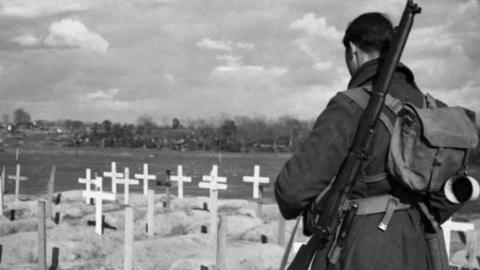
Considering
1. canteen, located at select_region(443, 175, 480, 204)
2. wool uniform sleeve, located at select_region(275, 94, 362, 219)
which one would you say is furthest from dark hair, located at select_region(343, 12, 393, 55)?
canteen, located at select_region(443, 175, 480, 204)

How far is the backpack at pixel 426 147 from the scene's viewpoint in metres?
2.92

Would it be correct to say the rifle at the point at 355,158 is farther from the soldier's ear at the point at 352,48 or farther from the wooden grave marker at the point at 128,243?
the wooden grave marker at the point at 128,243

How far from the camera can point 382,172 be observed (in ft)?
9.99

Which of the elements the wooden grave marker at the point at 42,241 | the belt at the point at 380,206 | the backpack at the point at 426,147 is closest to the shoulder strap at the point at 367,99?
the backpack at the point at 426,147

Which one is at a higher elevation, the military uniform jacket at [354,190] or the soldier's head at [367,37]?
the soldier's head at [367,37]

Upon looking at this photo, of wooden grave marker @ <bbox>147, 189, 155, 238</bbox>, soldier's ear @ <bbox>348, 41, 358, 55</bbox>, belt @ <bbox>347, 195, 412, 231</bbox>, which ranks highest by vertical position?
soldier's ear @ <bbox>348, 41, 358, 55</bbox>

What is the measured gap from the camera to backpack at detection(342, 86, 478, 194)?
2918mm

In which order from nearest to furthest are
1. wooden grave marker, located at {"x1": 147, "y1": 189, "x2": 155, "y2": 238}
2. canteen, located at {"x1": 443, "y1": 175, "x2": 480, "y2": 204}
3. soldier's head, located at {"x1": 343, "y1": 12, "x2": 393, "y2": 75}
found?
1. canteen, located at {"x1": 443, "y1": 175, "x2": 480, "y2": 204}
2. soldier's head, located at {"x1": 343, "y1": 12, "x2": 393, "y2": 75}
3. wooden grave marker, located at {"x1": 147, "y1": 189, "x2": 155, "y2": 238}

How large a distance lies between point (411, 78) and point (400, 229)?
68 centimetres

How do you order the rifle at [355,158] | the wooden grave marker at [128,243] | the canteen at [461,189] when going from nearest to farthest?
the canteen at [461,189] → the rifle at [355,158] → the wooden grave marker at [128,243]

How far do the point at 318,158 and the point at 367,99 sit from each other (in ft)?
1.10

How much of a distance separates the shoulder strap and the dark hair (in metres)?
0.21

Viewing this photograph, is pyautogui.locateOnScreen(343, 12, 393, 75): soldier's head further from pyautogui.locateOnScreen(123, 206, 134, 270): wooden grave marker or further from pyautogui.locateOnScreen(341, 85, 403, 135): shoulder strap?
pyautogui.locateOnScreen(123, 206, 134, 270): wooden grave marker

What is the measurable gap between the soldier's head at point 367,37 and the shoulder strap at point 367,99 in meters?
0.18
